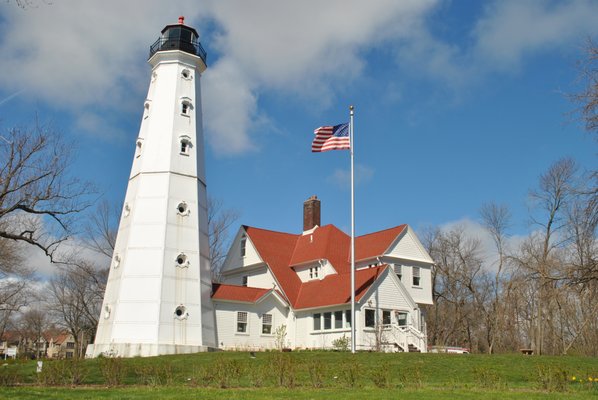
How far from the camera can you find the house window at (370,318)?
3108 centimetres

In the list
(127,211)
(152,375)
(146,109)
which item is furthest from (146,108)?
(152,375)

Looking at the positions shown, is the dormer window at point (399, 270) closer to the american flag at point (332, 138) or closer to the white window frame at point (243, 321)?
the white window frame at point (243, 321)

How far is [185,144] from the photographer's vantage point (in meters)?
31.8

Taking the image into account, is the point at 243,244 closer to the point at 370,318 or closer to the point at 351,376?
the point at 370,318

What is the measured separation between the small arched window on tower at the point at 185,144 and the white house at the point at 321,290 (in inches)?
291

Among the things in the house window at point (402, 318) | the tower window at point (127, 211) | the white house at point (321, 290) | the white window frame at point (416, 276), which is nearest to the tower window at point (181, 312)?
the white house at point (321, 290)

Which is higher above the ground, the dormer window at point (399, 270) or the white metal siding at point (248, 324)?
the dormer window at point (399, 270)

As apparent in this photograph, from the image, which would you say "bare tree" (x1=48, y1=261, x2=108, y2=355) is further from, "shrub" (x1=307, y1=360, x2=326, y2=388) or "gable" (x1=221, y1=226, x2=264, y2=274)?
"shrub" (x1=307, y1=360, x2=326, y2=388)

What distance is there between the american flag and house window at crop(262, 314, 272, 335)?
10518 millimetres

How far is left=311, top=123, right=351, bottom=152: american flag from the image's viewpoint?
27.9 metres

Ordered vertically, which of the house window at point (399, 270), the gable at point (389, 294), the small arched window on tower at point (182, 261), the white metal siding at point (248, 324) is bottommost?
the white metal siding at point (248, 324)

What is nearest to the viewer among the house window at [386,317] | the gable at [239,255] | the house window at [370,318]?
the house window at [370,318]

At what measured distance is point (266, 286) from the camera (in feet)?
118

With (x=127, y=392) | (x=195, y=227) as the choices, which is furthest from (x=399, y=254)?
(x=127, y=392)
